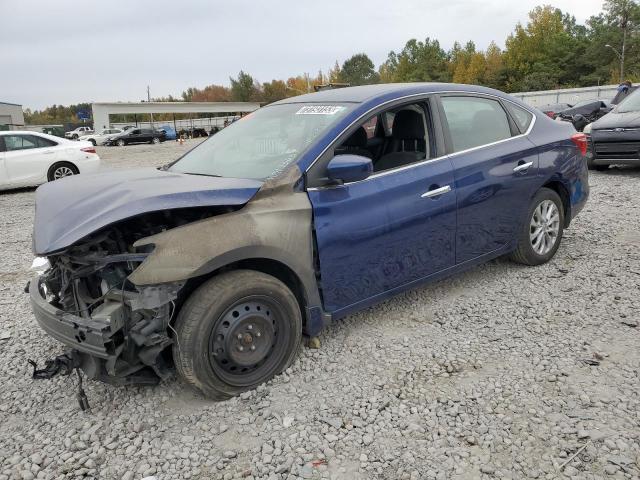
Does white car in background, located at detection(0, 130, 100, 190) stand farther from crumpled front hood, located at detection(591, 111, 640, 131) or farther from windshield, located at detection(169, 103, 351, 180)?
crumpled front hood, located at detection(591, 111, 640, 131)

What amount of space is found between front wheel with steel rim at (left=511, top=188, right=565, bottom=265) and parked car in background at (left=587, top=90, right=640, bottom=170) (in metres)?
5.54

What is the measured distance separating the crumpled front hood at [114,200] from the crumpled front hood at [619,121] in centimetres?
862

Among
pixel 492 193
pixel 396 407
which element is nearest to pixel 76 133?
pixel 492 193

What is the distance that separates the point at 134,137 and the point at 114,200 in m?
43.0

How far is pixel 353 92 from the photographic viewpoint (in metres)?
3.84

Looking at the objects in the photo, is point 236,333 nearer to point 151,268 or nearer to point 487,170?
point 151,268

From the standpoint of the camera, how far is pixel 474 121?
13.6ft

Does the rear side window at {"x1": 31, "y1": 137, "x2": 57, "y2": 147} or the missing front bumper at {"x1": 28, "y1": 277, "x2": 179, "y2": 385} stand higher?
the rear side window at {"x1": 31, "y1": 137, "x2": 57, "y2": 147}

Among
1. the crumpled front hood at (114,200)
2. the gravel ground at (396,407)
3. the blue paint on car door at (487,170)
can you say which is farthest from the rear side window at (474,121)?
the crumpled front hood at (114,200)

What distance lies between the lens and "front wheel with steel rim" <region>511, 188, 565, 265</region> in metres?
4.51

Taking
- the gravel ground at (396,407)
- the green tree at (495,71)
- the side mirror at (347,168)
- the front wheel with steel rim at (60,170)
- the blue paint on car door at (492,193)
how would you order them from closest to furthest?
the gravel ground at (396,407), the side mirror at (347,168), the blue paint on car door at (492,193), the front wheel with steel rim at (60,170), the green tree at (495,71)

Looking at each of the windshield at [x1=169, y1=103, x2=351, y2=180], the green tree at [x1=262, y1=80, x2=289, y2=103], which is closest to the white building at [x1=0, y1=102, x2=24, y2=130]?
the green tree at [x1=262, y1=80, x2=289, y2=103]

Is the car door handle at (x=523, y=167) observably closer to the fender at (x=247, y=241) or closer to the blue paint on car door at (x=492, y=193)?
the blue paint on car door at (x=492, y=193)

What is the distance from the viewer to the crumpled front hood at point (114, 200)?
256 cm
